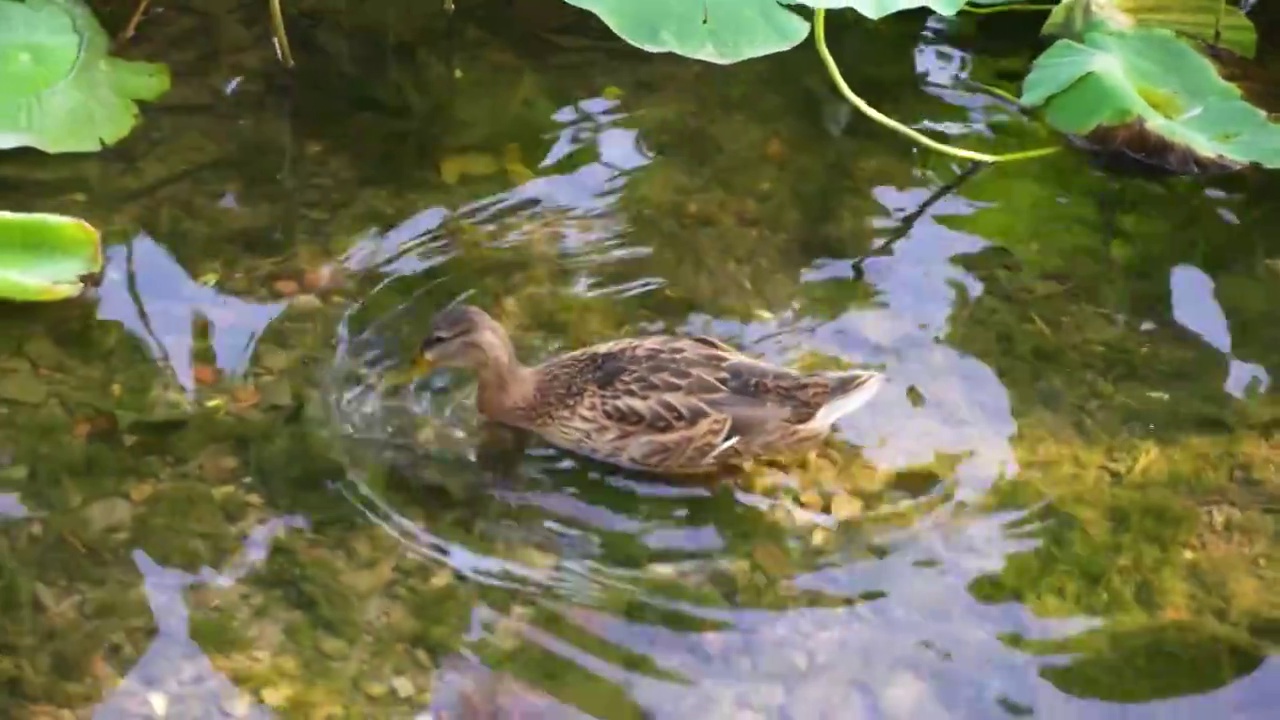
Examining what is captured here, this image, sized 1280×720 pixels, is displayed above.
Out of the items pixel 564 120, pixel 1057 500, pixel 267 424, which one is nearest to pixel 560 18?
pixel 564 120

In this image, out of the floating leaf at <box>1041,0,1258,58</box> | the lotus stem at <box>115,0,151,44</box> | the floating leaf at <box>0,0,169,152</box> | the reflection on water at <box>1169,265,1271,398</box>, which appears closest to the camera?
the reflection on water at <box>1169,265,1271,398</box>

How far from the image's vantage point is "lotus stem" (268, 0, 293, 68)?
230 inches

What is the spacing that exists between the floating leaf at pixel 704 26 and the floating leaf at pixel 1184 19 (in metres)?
1.71

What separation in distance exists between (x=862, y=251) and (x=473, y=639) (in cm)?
228

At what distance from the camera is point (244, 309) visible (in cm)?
489

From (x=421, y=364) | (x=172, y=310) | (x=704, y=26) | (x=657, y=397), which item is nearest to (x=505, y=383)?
(x=421, y=364)

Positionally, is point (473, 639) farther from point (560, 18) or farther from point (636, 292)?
point (560, 18)

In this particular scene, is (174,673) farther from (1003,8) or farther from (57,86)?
(1003,8)

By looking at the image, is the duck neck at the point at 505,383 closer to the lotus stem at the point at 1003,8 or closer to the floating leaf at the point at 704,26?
the floating leaf at the point at 704,26

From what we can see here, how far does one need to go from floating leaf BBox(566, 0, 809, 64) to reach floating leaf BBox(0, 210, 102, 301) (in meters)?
1.86

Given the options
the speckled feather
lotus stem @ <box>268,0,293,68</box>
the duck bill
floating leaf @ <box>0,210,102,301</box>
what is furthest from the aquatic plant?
floating leaf @ <box>0,210,102,301</box>

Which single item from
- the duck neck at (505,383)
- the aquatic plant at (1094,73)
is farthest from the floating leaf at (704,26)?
→ the duck neck at (505,383)

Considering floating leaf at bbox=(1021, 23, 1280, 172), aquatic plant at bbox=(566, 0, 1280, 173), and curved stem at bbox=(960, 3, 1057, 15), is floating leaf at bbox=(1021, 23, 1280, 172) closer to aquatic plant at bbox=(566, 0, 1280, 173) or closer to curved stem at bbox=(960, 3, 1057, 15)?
aquatic plant at bbox=(566, 0, 1280, 173)

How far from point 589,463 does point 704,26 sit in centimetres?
166
